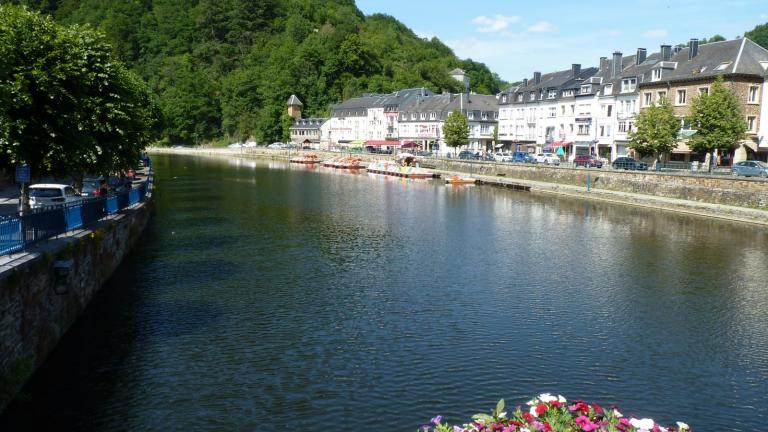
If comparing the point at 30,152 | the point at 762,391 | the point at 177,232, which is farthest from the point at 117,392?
the point at 177,232

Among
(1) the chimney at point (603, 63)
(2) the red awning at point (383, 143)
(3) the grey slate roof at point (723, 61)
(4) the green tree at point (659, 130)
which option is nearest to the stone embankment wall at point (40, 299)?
(4) the green tree at point (659, 130)

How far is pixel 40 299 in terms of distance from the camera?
16.0 metres

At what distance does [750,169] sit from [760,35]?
348 feet

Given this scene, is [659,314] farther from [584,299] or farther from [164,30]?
[164,30]

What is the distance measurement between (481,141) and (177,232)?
78363mm

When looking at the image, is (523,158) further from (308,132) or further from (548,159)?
(308,132)

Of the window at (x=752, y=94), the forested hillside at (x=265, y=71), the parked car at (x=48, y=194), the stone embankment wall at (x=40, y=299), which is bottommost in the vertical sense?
the stone embankment wall at (x=40, y=299)

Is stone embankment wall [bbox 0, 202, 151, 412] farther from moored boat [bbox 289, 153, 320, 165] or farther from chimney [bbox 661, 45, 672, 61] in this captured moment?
moored boat [bbox 289, 153, 320, 165]

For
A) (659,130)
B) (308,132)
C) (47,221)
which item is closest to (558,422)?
(47,221)

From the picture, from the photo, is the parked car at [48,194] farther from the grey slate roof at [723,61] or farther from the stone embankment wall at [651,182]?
the grey slate roof at [723,61]

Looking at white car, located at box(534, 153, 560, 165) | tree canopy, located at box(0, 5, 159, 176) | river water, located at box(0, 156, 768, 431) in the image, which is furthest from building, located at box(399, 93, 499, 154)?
tree canopy, located at box(0, 5, 159, 176)

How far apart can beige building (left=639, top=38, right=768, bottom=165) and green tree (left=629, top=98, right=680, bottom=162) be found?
4.01 ft

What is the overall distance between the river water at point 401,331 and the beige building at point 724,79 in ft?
82.6

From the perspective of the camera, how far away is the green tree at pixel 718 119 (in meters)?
53.1
